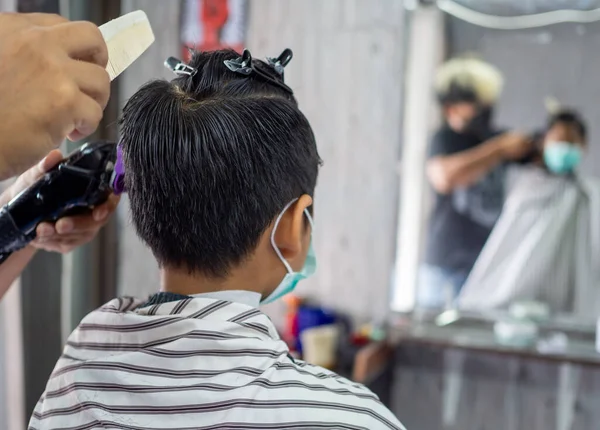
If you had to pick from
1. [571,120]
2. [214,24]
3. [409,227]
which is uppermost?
[214,24]

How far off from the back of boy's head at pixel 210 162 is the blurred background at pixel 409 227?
101cm

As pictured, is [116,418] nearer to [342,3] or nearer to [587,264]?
[587,264]

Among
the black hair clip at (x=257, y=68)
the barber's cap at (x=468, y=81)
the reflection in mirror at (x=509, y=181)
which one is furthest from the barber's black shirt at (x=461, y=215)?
the black hair clip at (x=257, y=68)

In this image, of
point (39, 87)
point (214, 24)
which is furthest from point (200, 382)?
point (214, 24)

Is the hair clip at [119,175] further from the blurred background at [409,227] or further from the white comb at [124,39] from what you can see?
the blurred background at [409,227]

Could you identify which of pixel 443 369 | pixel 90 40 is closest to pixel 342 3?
pixel 443 369

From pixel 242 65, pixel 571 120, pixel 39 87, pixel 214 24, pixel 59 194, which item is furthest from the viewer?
pixel 214 24

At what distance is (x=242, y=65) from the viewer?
2.51 ft

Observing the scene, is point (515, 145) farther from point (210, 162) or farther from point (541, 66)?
point (210, 162)

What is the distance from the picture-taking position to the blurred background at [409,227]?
64.6 inches

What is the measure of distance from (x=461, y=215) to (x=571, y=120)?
1.35ft

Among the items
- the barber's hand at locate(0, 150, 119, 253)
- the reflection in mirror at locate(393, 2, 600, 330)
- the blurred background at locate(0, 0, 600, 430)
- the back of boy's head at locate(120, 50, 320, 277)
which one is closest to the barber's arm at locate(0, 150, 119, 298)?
the barber's hand at locate(0, 150, 119, 253)

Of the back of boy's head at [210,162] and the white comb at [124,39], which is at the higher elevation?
the white comb at [124,39]

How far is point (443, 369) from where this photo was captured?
185 cm
